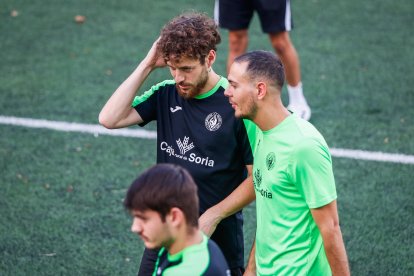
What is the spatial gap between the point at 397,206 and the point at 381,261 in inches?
34.6

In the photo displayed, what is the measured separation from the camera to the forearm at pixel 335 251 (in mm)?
3666

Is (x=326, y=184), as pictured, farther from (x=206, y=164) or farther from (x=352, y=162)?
(x=352, y=162)

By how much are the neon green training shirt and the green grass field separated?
2.07 metres

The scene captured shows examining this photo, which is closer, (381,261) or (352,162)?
(381,261)

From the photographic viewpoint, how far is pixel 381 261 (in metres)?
5.88

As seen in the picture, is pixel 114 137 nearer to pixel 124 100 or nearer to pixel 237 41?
pixel 237 41

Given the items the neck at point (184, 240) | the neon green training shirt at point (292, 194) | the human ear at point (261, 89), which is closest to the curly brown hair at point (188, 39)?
the human ear at point (261, 89)

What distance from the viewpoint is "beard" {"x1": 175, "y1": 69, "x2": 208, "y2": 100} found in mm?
4172

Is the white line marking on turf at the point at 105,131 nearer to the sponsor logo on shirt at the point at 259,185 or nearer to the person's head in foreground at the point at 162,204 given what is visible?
the sponsor logo on shirt at the point at 259,185

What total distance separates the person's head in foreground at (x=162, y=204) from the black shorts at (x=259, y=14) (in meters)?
5.29

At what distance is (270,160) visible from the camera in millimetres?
3832

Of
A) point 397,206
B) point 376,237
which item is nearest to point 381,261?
point 376,237

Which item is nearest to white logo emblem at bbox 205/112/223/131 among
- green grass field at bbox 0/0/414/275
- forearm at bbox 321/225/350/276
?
forearm at bbox 321/225/350/276

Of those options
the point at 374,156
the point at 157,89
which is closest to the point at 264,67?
the point at 157,89
